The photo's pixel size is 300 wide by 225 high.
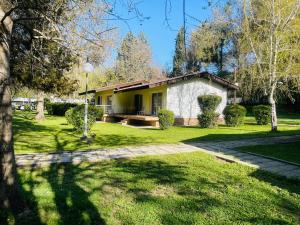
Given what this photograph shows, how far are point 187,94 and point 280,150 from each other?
13578mm

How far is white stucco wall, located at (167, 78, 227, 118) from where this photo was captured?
22656mm

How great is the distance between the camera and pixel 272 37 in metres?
15.8

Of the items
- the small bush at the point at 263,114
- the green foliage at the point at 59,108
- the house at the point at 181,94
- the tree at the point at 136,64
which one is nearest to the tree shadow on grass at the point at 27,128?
the house at the point at 181,94

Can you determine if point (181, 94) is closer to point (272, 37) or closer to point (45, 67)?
point (272, 37)

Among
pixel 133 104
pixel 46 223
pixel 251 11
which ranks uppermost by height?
pixel 251 11

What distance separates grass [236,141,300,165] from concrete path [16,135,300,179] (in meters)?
0.50

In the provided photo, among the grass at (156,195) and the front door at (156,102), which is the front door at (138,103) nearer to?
the front door at (156,102)

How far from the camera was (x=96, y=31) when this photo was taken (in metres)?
5.54

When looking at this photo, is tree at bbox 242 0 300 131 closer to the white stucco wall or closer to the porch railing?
the white stucco wall

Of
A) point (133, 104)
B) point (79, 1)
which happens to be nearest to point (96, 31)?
point (79, 1)

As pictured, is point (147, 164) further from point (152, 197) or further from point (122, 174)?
point (152, 197)

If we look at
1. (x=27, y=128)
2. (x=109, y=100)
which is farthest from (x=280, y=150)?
A: (x=109, y=100)

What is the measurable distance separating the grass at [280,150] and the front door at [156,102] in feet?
43.4

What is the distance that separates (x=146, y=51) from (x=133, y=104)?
29.8 metres
